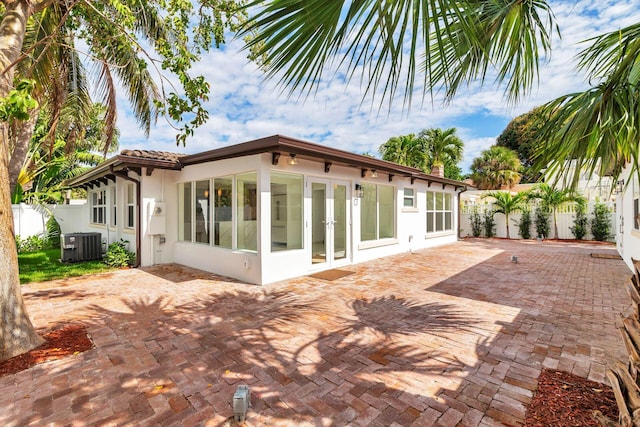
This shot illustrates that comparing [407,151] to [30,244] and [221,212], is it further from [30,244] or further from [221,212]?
[30,244]

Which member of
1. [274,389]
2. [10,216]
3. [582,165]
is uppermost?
[582,165]

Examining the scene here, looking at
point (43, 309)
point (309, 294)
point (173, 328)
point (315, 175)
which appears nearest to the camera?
point (173, 328)

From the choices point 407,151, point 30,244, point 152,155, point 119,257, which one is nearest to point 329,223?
point 152,155

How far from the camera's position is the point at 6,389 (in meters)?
3.03

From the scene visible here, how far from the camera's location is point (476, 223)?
18750 millimetres

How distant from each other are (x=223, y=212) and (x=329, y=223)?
2.88 m

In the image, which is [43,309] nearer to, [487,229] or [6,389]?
[6,389]

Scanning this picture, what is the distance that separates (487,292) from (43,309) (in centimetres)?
834

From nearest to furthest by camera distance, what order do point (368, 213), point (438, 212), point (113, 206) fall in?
point (368, 213), point (113, 206), point (438, 212)

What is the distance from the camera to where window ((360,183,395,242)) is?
10039 millimetres

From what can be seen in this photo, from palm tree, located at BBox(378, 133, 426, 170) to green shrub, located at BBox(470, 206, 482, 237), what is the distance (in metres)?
5.83

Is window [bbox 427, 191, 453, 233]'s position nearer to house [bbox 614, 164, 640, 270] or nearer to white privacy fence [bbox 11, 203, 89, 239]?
house [bbox 614, 164, 640, 270]

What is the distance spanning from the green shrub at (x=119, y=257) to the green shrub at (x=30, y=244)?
21.4 feet

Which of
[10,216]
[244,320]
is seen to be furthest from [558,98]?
[10,216]
